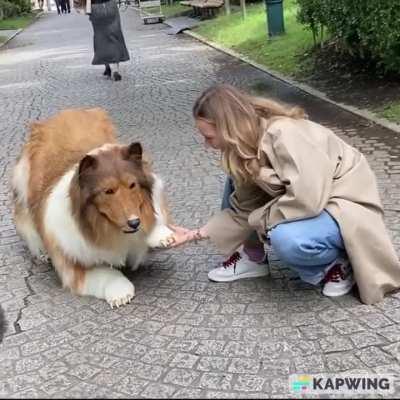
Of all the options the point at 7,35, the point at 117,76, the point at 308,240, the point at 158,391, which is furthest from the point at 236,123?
the point at 7,35

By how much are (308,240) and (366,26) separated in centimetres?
596

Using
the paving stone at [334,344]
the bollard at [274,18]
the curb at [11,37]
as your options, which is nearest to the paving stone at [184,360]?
the paving stone at [334,344]

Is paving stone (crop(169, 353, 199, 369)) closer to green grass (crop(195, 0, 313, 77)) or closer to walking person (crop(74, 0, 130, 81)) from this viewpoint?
green grass (crop(195, 0, 313, 77))

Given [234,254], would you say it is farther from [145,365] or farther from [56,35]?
[56,35]

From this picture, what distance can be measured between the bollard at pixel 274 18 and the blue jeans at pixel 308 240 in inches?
459

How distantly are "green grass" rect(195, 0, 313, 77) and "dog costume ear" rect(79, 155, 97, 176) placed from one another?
8.15 metres

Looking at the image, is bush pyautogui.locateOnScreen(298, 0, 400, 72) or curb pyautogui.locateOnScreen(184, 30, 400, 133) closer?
curb pyautogui.locateOnScreen(184, 30, 400, 133)

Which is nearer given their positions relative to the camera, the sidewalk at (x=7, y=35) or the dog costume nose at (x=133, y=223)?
the dog costume nose at (x=133, y=223)

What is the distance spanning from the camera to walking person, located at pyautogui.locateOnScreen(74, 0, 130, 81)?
41.4 feet

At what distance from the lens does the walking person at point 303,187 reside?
3.64 meters

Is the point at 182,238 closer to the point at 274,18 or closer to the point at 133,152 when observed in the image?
the point at 133,152

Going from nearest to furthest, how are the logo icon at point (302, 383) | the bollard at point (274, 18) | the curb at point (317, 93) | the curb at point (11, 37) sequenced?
the logo icon at point (302, 383)
the curb at point (317, 93)
the bollard at point (274, 18)
the curb at point (11, 37)

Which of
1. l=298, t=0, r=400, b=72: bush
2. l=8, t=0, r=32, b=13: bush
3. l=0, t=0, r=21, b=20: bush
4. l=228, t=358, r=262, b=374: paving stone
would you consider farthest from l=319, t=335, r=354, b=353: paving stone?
l=8, t=0, r=32, b=13: bush

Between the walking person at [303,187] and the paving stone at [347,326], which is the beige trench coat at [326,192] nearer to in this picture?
the walking person at [303,187]
